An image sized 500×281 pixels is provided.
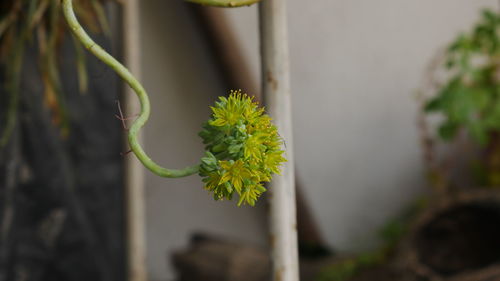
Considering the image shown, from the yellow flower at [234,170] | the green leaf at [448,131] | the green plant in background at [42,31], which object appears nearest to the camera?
→ the yellow flower at [234,170]

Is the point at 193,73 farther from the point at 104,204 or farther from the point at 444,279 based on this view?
the point at 444,279

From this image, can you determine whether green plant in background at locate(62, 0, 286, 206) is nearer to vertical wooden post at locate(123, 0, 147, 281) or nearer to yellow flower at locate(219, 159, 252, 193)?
yellow flower at locate(219, 159, 252, 193)

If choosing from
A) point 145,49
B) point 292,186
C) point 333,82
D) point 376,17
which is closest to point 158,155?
point 145,49

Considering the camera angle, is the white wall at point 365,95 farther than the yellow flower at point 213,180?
Yes

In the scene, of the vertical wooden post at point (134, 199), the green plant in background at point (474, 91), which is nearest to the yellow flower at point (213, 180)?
the vertical wooden post at point (134, 199)

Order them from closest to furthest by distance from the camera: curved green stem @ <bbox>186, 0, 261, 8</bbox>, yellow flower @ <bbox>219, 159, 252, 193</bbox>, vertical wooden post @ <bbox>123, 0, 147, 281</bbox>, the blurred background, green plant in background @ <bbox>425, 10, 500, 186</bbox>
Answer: yellow flower @ <bbox>219, 159, 252, 193</bbox> → curved green stem @ <bbox>186, 0, 261, 8</bbox> → vertical wooden post @ <bbox>123, 0, 147, 281</bbox> → green plant in background @ <bbox>425, 10, 500, 186</bbox> → the blurred background

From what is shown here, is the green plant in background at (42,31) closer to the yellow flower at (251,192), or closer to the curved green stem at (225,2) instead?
the curved green stem at (225,2)

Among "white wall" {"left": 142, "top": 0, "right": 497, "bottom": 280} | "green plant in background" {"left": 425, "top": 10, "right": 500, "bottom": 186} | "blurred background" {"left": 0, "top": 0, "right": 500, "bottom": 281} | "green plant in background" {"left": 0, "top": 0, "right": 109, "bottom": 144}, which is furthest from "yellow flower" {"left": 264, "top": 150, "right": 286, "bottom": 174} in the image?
"white wall" {"left": 142, "top": 0, "right": 497, "bottom": 280}
